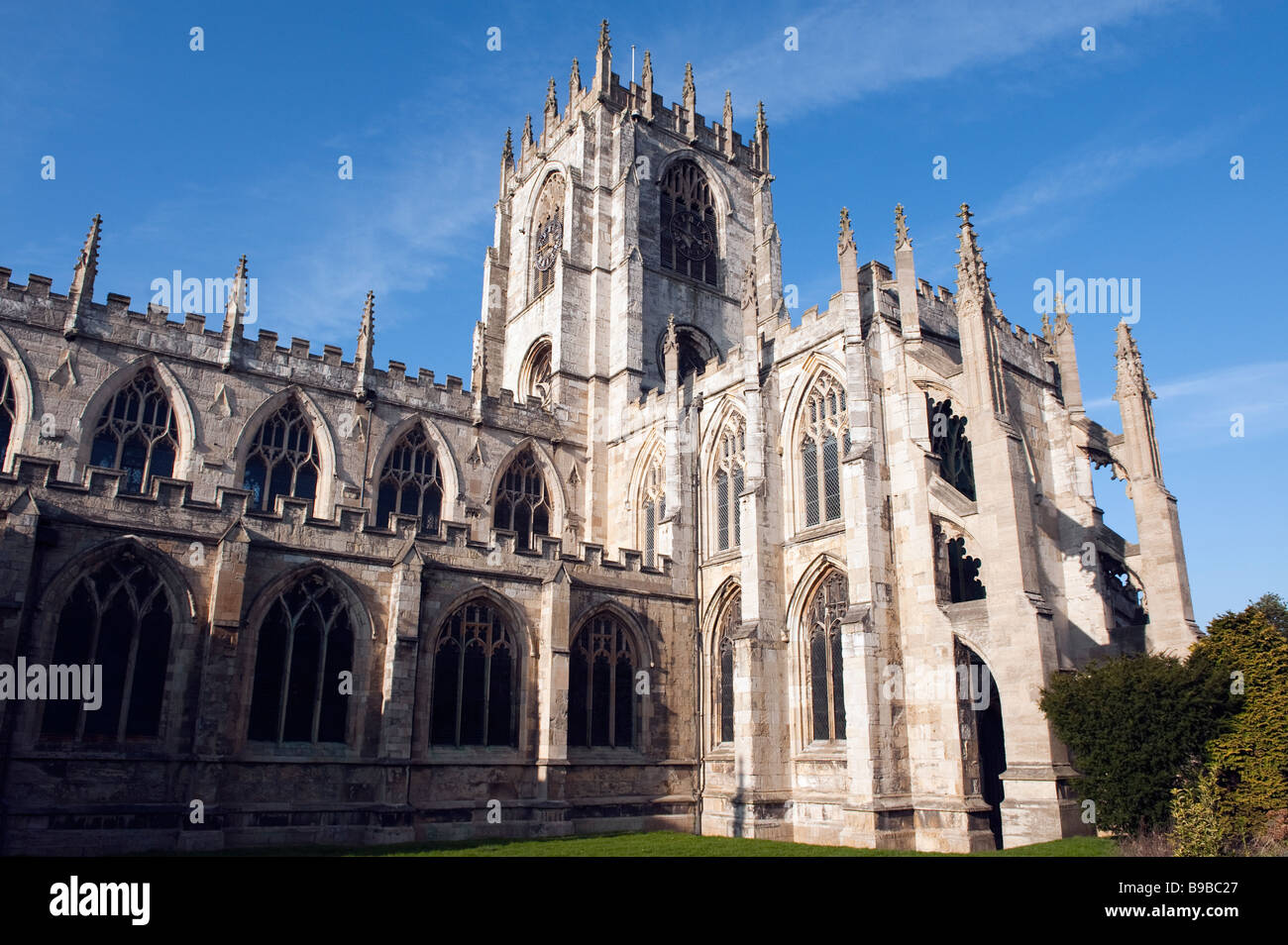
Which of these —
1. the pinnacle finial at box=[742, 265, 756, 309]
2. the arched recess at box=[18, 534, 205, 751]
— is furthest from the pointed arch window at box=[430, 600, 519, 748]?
the pinnacle finial at box=[742, 265, 756, 309]

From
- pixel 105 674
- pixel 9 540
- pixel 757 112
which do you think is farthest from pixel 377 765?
pixel 757 112

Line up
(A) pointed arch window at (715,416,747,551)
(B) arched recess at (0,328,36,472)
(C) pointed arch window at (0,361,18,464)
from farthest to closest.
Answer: (A) pointed arch window at (715,416,747,551) < (B) arched recess at (0,328,36,472) < (C) pointed arch window at (0,361,18,464)

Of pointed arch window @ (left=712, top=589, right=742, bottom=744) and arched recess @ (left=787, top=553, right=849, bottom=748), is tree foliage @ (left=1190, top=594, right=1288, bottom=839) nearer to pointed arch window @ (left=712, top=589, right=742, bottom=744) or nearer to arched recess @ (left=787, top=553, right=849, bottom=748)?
arched recess @ (left=787, top=553, right=849, bottom=748)

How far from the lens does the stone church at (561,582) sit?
18.7 meters

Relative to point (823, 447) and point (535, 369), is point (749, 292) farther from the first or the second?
point (535, 369)

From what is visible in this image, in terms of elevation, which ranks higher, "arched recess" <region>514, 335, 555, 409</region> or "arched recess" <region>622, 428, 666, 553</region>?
"arched recess" <region>514, 335, 555, 409</region>

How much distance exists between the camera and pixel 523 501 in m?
31.8

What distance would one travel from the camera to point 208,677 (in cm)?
1903

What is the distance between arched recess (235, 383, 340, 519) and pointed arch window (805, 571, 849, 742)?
45.5ft

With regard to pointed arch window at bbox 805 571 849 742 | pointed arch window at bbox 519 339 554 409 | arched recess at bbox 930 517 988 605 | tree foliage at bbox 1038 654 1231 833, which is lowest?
tree foliage at bbox 1038 654 1231 833

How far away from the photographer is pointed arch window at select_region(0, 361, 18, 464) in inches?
934

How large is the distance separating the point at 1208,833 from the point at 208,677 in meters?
17.8
